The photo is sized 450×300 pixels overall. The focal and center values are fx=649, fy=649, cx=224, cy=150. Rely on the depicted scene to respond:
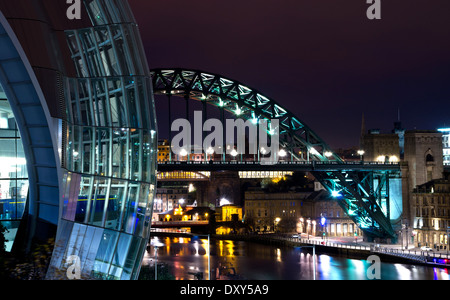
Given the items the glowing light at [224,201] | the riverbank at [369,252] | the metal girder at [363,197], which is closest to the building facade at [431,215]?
the metal girder at [363,197]

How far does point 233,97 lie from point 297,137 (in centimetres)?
845

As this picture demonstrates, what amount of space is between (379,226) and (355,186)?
4.88m

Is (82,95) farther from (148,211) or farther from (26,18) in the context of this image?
(148,211)

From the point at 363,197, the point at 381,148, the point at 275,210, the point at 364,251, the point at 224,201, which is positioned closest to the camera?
the point at 364,251

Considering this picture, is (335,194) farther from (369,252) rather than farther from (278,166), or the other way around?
(369,252)

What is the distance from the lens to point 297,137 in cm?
7156

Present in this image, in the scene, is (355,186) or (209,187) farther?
(209,187)

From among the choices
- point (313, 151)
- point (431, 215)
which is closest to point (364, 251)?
point (431, 215)

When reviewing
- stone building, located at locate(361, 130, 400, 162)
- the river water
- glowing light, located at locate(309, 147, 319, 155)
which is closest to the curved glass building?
the river water

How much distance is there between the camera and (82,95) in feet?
62.2

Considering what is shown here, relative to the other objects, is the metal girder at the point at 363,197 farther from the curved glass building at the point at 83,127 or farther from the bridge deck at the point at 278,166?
the curved glass building at the point at 83,127

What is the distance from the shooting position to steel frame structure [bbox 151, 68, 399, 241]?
217 feet

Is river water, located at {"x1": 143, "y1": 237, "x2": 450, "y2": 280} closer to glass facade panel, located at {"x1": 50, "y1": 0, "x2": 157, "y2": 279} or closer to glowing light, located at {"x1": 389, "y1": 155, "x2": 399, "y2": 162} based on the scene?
glowing light, located at {"x1": 389, "y1": 155, "x2": 399, "y2": 162}
